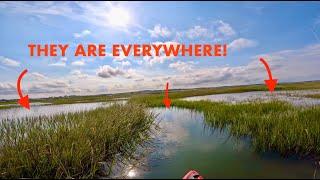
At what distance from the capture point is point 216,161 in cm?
595

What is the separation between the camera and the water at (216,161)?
522cm

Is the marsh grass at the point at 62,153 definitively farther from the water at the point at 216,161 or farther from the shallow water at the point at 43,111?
the shallow water at the point at 43,111

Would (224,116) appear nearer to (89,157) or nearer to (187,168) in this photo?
(187,168)

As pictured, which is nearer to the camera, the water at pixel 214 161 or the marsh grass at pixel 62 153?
the marsh grass at pixel 62 153

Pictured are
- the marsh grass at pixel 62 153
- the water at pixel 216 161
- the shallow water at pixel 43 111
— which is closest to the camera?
the marsh grass at pixel 62 153

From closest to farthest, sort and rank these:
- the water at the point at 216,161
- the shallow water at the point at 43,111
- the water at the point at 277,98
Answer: the water at the point at 216,161 → the shallow water at the point at 43,111 → the water at the point at 277,98

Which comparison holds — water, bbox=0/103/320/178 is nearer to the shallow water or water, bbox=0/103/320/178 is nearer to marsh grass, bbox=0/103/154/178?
marsh grass, bbox=0/103/154/178

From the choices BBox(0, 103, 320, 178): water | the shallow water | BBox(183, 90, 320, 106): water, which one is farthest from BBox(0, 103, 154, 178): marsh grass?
BBox(183, 90, 320, 106): water

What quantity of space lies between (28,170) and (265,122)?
6468 mm

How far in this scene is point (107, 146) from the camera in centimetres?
670

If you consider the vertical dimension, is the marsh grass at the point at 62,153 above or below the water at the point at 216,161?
above

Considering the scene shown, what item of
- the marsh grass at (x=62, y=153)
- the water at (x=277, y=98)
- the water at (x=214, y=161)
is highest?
the water at (x=277, y=98)

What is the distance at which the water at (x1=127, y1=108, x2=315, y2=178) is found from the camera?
17.1ft

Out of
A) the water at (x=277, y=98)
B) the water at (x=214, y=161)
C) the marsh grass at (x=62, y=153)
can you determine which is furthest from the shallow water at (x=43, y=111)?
the water at (x=277, y=98)
